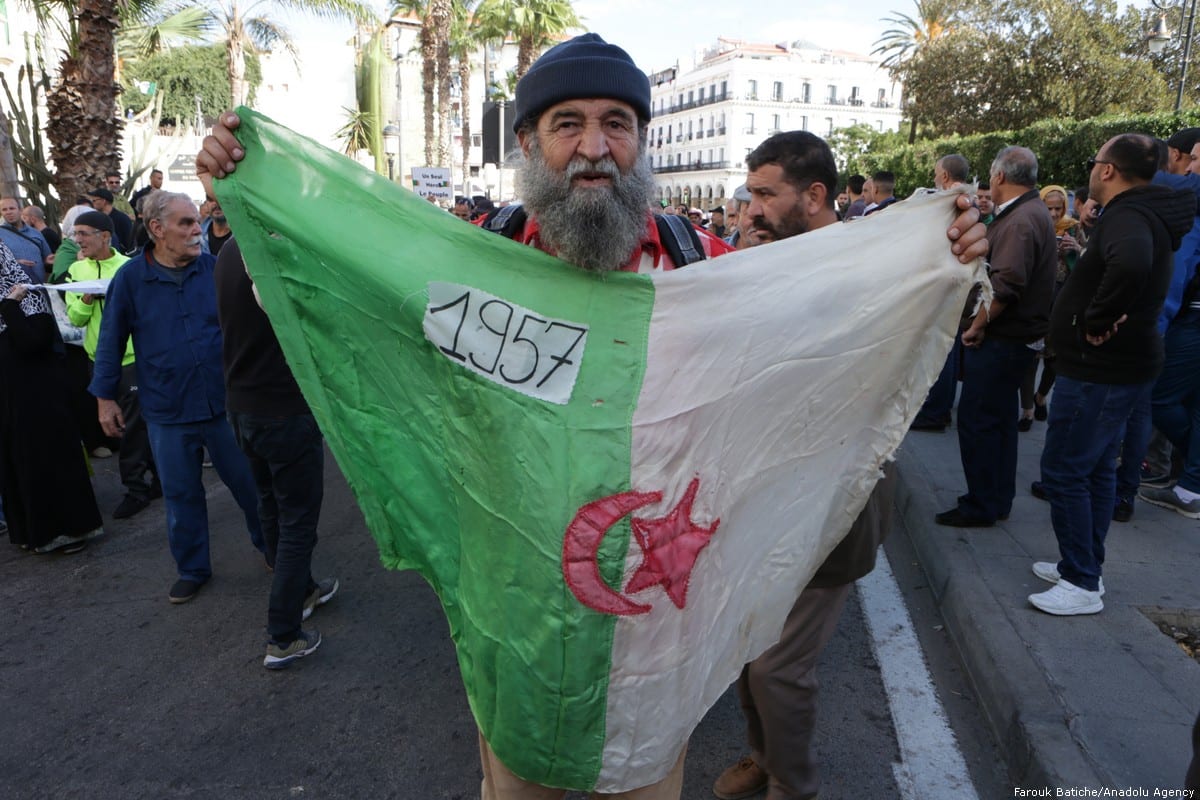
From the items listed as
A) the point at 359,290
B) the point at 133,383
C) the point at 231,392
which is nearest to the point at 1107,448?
the point at 359,290

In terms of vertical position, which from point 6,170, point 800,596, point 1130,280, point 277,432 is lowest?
point 800,596

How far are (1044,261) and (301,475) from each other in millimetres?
4107

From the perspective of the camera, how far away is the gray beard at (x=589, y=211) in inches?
64.8

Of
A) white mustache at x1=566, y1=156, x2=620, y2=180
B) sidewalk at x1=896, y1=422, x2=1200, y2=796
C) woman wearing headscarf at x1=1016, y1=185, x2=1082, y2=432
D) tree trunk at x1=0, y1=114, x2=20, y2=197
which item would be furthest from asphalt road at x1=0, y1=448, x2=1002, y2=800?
tree trunk at x1=0, y1=114, x2=20, y2=197

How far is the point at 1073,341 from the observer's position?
3676 mm

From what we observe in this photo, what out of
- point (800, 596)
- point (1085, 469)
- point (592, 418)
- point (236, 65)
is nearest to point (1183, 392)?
point (1085, 469)

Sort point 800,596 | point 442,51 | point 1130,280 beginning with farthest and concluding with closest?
1. point 442,51
2. point 1130,280
3. point 800,596

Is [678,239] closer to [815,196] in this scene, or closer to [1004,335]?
[815,196]

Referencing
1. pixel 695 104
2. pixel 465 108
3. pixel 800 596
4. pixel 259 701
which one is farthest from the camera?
pixel 695 104

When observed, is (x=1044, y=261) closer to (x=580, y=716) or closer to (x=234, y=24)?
(x=580, y=716)

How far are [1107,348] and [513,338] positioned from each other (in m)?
3.10

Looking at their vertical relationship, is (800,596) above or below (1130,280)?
below

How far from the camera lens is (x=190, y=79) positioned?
48.0 meters

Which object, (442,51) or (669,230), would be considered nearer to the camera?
(669,230)
